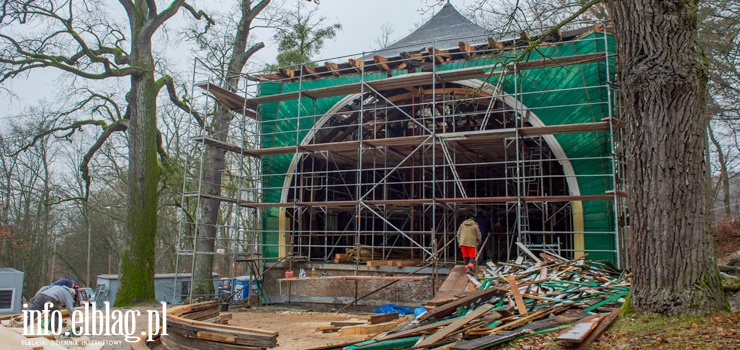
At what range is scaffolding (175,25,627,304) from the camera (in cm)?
1387

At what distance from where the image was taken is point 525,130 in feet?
45.0

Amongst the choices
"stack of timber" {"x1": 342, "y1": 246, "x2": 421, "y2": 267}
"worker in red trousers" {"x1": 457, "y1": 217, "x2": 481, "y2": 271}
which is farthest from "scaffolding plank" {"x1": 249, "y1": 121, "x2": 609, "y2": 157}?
"stack of timber" {"x1": 342, "y1": 246, "x2": 421, "y2": 267}

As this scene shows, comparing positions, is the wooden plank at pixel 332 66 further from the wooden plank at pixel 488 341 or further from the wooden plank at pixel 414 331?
the wooden plank at pixel 488 341

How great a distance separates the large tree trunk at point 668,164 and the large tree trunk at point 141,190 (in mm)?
13824

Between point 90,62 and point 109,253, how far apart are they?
19392mm

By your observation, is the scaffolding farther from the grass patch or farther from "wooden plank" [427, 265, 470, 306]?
the grass patch

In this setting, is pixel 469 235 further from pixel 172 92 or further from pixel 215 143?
pixel 172 92

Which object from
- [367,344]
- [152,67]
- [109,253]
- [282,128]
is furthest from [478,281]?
[109,253]

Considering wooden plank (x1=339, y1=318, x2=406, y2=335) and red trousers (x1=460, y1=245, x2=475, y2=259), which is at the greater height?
red trousers (x1=460, y1=245, x2=475, y2=259)

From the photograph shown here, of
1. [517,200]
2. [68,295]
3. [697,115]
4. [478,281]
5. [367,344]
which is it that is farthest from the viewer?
[517,200]

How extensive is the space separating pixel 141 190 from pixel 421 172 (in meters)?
8.13

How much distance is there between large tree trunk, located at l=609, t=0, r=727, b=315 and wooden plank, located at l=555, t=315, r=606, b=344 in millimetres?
537

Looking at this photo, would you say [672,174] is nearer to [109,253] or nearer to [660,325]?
[660,325]

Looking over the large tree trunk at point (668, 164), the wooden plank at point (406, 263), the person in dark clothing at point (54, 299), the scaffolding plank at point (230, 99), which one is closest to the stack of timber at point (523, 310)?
the large tree trunk at point (668, 164)
